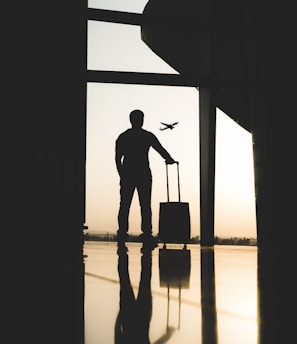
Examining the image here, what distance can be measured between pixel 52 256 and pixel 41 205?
0.21m

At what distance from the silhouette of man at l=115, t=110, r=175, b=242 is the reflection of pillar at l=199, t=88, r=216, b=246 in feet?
4.22

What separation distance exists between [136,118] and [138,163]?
0.40 meters

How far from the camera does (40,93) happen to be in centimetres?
203

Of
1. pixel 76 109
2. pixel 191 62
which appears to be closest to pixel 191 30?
pixel 191 62

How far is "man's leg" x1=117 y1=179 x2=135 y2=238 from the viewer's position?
438 centimetres

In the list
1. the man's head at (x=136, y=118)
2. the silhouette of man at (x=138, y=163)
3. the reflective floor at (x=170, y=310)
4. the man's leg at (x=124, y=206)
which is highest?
the man's head at (x=136, y=118)

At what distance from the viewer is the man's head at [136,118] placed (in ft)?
14.1

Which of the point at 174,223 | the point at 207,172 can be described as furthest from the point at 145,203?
the point at 207,172

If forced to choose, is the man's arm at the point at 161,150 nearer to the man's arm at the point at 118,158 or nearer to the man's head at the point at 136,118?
the man's head at the point at 136,118

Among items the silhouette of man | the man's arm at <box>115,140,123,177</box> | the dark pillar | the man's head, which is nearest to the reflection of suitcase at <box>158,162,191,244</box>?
the silhouette of man

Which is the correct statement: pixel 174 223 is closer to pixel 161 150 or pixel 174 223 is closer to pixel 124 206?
pixel 124 206

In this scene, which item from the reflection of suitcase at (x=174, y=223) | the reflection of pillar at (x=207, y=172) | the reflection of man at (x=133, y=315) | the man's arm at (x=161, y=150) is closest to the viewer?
the reflection of man at (x=133, y=315)

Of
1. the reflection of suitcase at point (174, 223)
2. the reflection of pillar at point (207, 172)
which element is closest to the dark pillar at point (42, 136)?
the reflection of suitcase at point (174, 223)

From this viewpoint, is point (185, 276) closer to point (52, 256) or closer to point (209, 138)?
point (52, 256)
